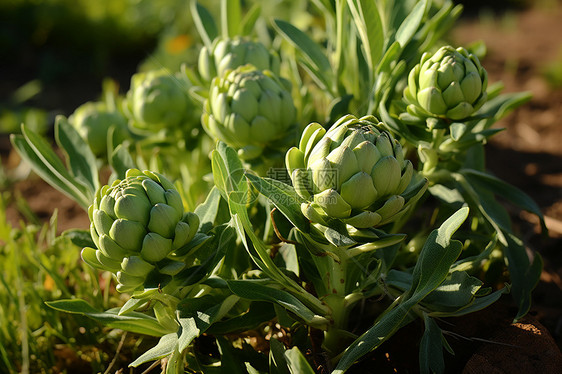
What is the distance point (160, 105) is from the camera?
61.9 inches

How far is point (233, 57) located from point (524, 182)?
1.51 meters

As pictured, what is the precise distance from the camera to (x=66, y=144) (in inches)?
59.4

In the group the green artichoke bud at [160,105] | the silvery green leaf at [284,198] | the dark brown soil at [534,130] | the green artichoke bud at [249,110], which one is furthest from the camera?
the dark brown soil at [534,130]

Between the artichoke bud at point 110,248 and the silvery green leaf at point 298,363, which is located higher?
the artichoke bud at point 110,248

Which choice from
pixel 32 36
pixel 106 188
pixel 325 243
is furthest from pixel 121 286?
Result: pixel 32 36

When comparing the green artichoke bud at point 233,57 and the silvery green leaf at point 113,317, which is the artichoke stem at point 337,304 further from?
the green artichoke bud at point 233,57

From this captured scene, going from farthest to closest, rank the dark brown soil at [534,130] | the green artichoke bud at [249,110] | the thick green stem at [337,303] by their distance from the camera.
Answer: the dark brown soil at [534,130] → the green artichoke bud at [249,110] → the thick green stem at [337,303]

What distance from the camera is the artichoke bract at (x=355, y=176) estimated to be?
92cm

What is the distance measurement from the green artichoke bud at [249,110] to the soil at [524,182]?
54 cm

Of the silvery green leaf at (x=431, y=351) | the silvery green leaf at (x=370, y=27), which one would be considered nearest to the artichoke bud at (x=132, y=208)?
the silvery green leaf at (x=431, y=351)

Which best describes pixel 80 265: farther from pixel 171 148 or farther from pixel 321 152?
pixel 321 152

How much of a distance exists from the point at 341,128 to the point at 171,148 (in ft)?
2.87

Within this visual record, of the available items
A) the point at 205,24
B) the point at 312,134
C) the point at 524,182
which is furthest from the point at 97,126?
the point at 524,182

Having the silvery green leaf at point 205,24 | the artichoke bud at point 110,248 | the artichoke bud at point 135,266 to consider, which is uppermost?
the silvery green leaf at point 205,24
